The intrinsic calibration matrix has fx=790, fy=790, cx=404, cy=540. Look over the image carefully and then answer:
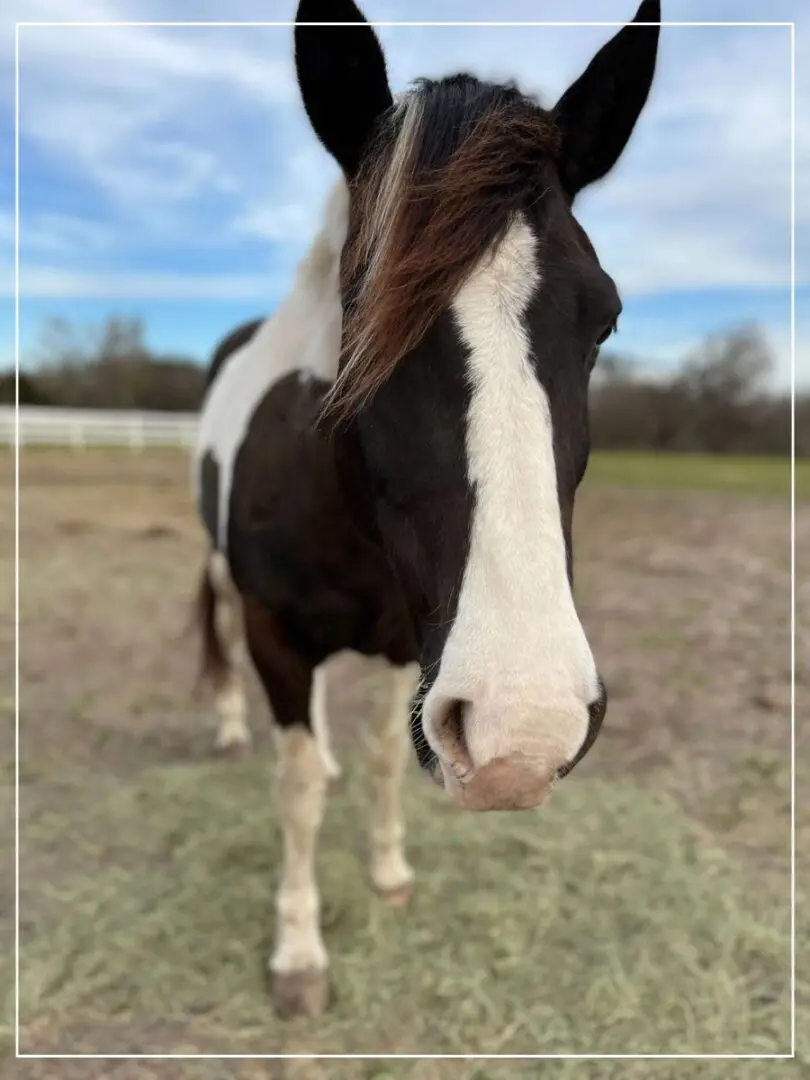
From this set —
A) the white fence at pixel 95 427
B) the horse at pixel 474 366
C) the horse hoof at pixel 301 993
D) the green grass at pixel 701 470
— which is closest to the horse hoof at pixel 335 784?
the horse hoof at pixel 301 993

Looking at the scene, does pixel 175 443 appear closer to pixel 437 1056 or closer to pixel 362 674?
pixel 362 674

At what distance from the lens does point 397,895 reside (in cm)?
214

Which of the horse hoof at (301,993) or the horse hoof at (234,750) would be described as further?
the horse hoof at (234,750)

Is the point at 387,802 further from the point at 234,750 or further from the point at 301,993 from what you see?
the point at 234,750

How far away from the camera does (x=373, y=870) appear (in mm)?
2203

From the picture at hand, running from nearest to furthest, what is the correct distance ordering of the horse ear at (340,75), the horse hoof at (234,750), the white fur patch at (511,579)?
the white fur patch at (511,579) < the horse ear at (340,75) < the horse hoof at (234,750)

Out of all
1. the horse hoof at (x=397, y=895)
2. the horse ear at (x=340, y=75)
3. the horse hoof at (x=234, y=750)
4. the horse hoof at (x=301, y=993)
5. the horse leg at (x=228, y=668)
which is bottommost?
the horse hoof at (x=301, y=993)

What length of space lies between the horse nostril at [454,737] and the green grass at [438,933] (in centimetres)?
108

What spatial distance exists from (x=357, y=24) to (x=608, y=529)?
5.69 m

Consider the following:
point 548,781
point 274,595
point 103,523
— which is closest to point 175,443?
point 103,523

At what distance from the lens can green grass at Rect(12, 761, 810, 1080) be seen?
5.64ft

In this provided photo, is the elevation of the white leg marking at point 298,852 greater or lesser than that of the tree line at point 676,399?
lesser

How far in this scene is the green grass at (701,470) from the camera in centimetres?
223

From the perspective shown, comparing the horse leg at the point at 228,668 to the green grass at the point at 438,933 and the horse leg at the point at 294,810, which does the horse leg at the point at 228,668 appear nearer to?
the green grass at the point at 438,933
